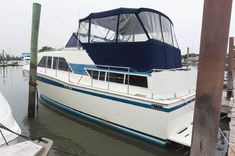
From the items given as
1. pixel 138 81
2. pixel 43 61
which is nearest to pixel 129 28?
pixel 138 81

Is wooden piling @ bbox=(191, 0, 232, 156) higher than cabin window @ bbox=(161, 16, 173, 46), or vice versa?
cabin window @ bbox=(161, 16, 173, 46)

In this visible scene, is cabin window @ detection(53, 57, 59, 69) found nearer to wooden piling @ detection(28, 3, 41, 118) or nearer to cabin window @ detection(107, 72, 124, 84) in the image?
wooden piling @ detection(28, 3, 41, 118)

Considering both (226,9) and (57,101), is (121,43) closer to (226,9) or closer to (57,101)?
(57,101)

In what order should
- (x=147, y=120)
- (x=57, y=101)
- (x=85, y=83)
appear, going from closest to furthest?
(x=147, y=120), (x=85, y=83), (x=57, y=101)

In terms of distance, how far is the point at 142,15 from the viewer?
588cm

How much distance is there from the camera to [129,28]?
6.19 metres

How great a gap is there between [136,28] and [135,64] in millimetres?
1076

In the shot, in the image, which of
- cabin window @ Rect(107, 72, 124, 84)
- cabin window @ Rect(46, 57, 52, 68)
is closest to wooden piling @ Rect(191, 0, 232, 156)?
cabin window @ Rect(107, 72, 124, 84)

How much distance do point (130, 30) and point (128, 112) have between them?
249 cm

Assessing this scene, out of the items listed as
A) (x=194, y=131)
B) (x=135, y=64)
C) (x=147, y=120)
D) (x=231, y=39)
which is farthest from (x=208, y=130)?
(x=231, y=39)

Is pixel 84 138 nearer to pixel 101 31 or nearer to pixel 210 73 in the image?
pixel 101 31

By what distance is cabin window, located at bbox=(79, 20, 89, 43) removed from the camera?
283 inches

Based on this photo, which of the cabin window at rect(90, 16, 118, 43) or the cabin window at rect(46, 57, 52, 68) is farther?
the cabin window at rect(46, 57, 52, 68)

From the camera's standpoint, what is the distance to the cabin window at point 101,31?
22.4 feet
